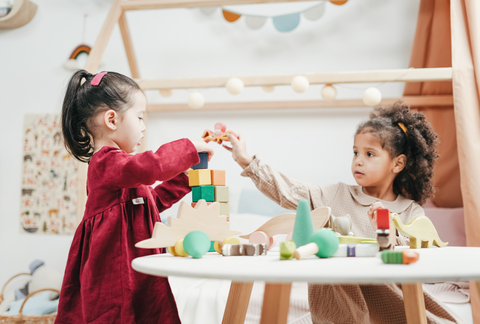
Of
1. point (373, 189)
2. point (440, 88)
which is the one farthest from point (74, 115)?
point (440, 88)

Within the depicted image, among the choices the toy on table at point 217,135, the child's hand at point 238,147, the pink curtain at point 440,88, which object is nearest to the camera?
the toy on table at point 217,135

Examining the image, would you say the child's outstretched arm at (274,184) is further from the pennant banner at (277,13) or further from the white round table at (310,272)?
the pennant banner at (277,13)

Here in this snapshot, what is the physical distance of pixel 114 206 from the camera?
0.81 metres

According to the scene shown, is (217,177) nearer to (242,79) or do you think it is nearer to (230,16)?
(242,79)

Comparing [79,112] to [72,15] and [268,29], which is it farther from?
[72,15]

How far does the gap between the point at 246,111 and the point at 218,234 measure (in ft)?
A: 4.32

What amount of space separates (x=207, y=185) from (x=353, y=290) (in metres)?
0.51

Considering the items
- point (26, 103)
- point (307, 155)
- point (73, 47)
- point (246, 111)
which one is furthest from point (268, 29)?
point (26, 103)

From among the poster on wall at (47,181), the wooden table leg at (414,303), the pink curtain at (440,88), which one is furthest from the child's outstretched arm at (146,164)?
the poster on wall at (47,181)

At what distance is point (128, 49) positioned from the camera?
72.1 inches

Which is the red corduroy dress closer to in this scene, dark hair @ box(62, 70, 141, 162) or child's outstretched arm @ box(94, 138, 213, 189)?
child's outstretched arm @ box(94, 138, 213, 189)

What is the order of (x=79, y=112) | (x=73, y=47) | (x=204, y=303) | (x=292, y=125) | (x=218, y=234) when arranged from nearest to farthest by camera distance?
(x=218, y=234)
(x=79, y=112)
(x=204, y=303)
(x=292, y=125)
(x=73, y=47)

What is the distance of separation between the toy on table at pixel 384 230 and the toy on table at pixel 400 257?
119mm

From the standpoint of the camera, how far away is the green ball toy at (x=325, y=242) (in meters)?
0.59
